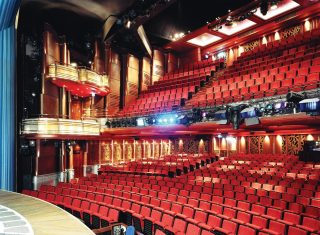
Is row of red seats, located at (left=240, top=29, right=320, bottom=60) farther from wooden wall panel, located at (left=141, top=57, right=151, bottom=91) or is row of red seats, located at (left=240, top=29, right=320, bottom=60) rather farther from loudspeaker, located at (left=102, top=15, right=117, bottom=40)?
loudspeaker, located at (left=102, top=15, right=117, bottom=40)

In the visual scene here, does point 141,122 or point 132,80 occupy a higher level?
point 132,80

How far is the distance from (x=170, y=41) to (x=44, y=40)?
4931mm

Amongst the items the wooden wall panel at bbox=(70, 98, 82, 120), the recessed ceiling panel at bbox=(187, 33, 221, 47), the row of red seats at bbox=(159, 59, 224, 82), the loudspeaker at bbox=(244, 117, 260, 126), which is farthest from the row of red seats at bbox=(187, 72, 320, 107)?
the wooden wall panel at bbox=(70, 98, 82, 120)

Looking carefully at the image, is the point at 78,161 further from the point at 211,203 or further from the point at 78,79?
the point at 211,203

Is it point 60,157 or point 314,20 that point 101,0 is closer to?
point 60,157

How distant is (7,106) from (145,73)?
603 cm

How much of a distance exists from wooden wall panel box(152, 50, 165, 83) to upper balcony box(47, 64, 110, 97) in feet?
9.40

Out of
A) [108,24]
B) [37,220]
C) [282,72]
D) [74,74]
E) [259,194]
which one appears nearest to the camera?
[37,220]

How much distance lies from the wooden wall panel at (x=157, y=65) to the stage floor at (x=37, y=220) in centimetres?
808

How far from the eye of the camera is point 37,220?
281cm

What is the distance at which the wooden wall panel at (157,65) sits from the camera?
36.6ft

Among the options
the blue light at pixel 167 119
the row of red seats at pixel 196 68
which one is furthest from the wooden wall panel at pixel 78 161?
the row of red seats at pixel 196 68

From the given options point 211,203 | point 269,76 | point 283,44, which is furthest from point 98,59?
point 211,203

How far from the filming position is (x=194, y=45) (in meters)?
Result: 11.1
